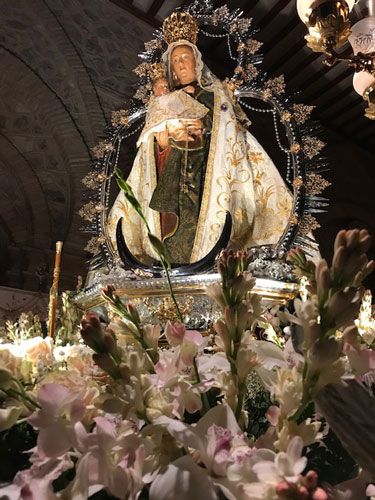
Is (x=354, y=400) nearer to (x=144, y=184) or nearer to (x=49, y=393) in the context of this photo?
(x=49, y=393)

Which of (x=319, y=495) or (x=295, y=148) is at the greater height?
(x=295, y=148)

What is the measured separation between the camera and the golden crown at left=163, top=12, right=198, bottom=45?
3348 mm

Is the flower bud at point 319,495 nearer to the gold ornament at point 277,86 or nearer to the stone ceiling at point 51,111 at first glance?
the gold ornament at point 277,86

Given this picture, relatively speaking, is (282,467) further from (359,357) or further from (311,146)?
(311,146)

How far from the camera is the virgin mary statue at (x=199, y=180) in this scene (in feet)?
8.68

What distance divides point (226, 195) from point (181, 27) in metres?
1.34

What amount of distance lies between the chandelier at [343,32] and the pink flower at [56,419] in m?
2.07

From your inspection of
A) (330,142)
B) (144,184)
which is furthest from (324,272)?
(330,142)

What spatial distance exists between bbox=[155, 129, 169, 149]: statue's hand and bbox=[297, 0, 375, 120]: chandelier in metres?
1.04

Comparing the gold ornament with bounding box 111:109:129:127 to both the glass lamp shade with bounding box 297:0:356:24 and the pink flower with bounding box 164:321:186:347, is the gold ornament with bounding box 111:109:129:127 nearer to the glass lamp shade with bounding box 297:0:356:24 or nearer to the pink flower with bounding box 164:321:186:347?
the glass lamp shade with bounding box 297:0:356:24

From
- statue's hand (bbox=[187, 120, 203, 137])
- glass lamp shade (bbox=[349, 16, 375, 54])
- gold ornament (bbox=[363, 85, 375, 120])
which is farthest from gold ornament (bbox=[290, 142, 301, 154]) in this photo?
statue's hand (bbox=[187, 120, 203, 137])

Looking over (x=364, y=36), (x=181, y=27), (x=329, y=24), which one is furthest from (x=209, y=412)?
(x=181, y=27)

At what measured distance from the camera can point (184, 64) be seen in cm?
332

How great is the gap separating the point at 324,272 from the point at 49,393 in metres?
0.23
